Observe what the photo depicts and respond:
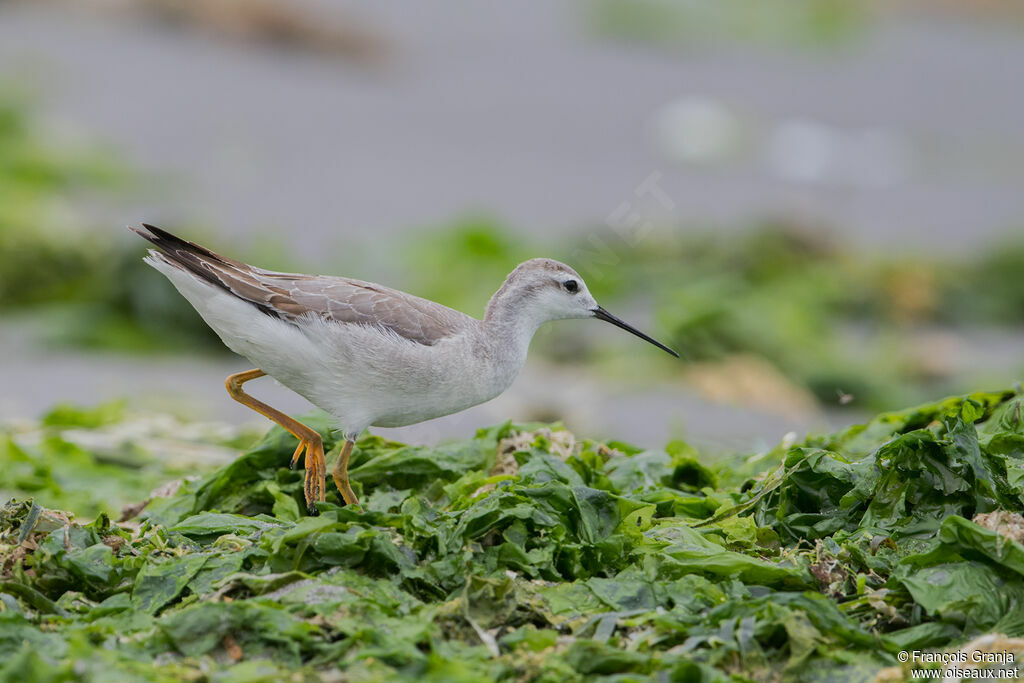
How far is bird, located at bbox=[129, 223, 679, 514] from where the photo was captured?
5.11m

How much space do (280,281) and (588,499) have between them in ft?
5.26

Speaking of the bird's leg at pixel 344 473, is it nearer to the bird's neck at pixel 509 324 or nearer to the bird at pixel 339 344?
the bird at pixel 339 344

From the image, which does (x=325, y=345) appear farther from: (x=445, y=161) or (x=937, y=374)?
(x=445, y=161)

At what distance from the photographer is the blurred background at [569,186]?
9.61 metres

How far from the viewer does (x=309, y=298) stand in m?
5.20

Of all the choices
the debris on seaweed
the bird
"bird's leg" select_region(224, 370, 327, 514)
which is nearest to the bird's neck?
the bird

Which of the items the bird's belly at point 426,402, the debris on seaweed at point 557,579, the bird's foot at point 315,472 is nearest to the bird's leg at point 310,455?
the bird's foot at point 315,472

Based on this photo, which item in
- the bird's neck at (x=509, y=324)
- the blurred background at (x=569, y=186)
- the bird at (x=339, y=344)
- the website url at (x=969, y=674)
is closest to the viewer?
the website url at (x=969, y=674)

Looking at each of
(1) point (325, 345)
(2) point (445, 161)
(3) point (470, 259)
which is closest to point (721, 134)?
(2) point (445, 161)

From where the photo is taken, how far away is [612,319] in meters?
5.83

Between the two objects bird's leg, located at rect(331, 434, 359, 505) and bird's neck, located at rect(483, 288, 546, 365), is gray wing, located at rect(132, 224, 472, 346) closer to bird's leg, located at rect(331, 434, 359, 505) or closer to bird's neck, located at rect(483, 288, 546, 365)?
bird's neck, located at rect(483, 288, 546, 365)

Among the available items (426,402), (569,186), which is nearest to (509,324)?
(426,402)

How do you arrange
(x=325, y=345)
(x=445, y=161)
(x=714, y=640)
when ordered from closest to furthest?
(x=714, y=640) → (x=325, y=345) → (x=445, y=161)

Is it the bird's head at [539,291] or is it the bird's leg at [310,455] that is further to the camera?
the bird's head at [539,291]
